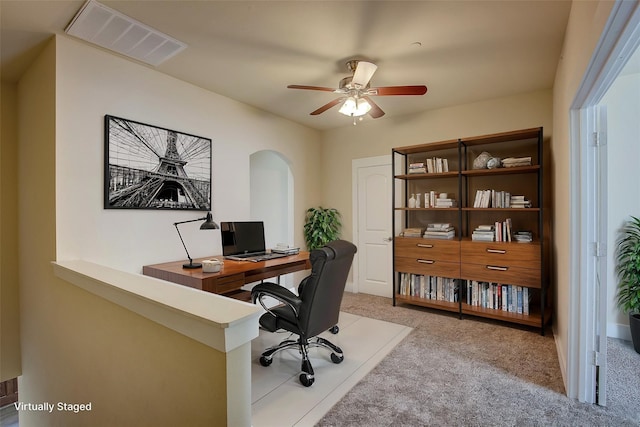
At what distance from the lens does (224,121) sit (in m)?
3.54

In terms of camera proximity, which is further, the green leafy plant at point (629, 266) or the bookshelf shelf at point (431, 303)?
the bookshelf shelf at point (431, 303)

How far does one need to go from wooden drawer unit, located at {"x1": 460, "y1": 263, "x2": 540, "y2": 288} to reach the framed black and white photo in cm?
301

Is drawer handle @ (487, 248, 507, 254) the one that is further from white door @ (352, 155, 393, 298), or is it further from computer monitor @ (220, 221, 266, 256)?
computer monitor @ (220, 221, 266, 256)

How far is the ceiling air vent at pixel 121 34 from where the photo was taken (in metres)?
2.05

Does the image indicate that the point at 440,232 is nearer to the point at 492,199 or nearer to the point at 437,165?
the point at 492,199

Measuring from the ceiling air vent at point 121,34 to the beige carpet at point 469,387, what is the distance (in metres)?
2.95

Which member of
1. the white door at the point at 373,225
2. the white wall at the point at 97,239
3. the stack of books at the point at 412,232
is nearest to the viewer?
the white wall at the point at 97,239

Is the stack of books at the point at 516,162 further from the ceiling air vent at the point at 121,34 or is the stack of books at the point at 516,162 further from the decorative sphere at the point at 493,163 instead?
the ceiling air vent at the point at 121,34

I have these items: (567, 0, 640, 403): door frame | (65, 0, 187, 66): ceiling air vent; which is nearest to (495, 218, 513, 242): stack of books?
(567, 0, 640, 403): door frame

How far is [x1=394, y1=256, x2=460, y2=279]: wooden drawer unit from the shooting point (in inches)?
137

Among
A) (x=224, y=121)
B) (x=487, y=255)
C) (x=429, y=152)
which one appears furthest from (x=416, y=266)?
(x=224, y=121)

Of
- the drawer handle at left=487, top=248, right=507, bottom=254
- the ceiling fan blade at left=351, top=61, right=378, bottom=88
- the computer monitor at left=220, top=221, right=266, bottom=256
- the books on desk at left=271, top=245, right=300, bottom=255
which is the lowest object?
the books on desk at left=271, top=245, right=300, bottom=255

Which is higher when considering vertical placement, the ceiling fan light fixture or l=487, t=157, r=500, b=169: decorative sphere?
the ceiling fan light fixture

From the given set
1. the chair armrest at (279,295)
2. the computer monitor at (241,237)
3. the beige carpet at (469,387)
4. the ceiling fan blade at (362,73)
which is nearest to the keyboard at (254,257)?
the computer monitor at (241,237)
